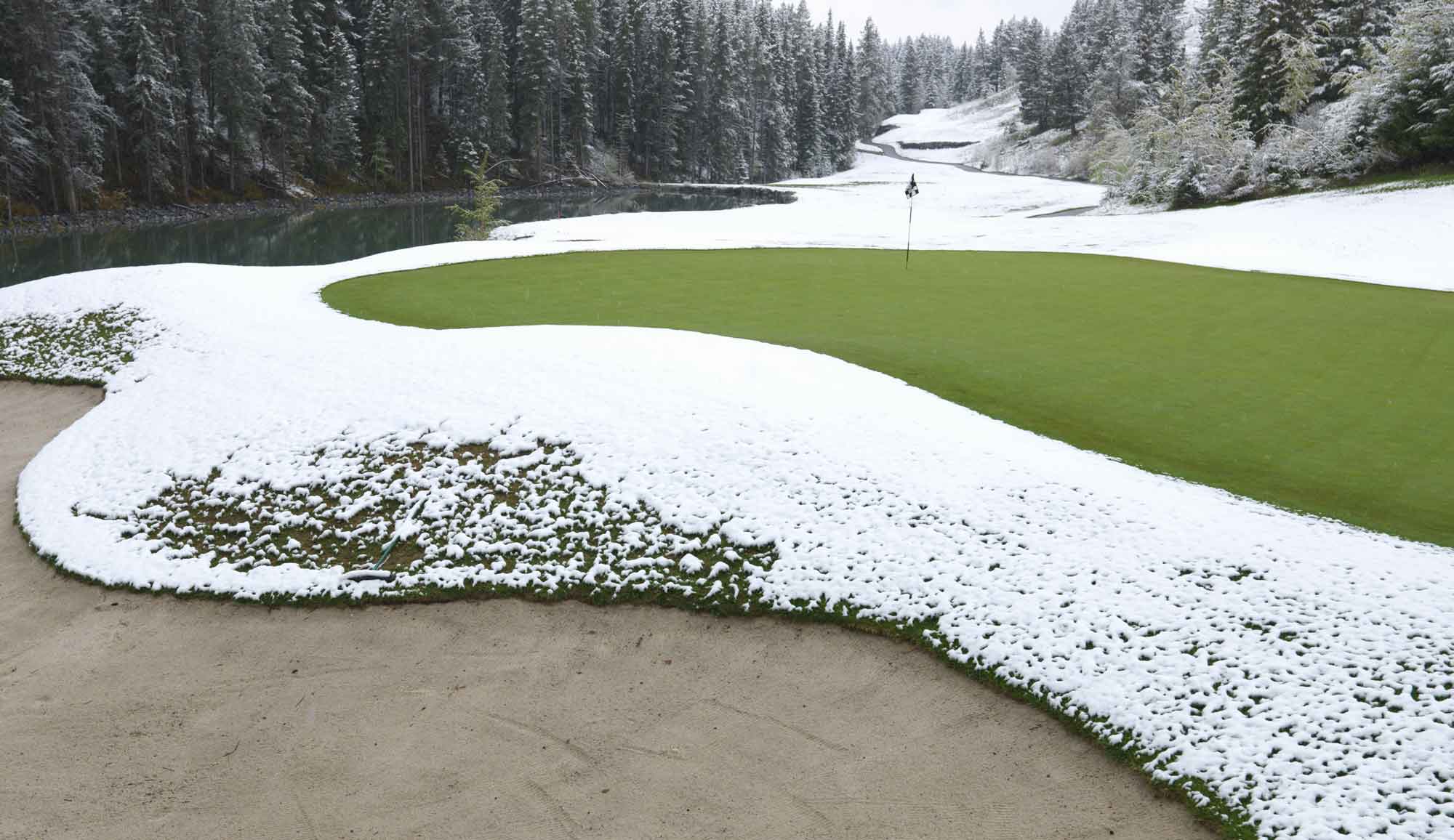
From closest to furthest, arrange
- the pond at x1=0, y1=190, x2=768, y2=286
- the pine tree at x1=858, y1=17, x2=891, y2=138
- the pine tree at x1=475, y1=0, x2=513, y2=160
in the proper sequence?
the pond at x1=0, y1=190, x2=768, y2=286
the pine tree at x1=475, y1=0, x2=513, y2=160
the pine tree at x1=858, y1=17, x2=891, y2=138

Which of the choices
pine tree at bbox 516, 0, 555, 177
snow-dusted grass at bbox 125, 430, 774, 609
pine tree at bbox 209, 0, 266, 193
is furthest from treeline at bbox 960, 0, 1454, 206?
pine tree at bbox 209, 0, 266, 193

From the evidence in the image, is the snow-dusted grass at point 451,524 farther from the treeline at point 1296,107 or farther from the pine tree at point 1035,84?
the pine tree at point 1035,84

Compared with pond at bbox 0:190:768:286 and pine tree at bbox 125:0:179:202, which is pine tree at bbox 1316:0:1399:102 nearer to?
pond at bbox 0:190:768:286

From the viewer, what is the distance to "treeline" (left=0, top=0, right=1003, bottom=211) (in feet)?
145

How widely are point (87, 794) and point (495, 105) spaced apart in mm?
76083

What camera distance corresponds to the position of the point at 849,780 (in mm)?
6449

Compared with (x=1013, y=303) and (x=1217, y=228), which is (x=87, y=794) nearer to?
(x=1013, y=303)

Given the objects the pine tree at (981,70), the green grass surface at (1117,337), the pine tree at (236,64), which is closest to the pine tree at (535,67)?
the pine tree at (236,64)

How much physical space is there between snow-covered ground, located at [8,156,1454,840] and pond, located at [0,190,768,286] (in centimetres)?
2138

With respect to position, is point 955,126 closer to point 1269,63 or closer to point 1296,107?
point 1269,63

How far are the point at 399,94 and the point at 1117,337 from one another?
69.4 meters

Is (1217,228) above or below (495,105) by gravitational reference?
below

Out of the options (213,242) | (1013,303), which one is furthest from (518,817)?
(213,242)

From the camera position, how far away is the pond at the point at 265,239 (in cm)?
3450
